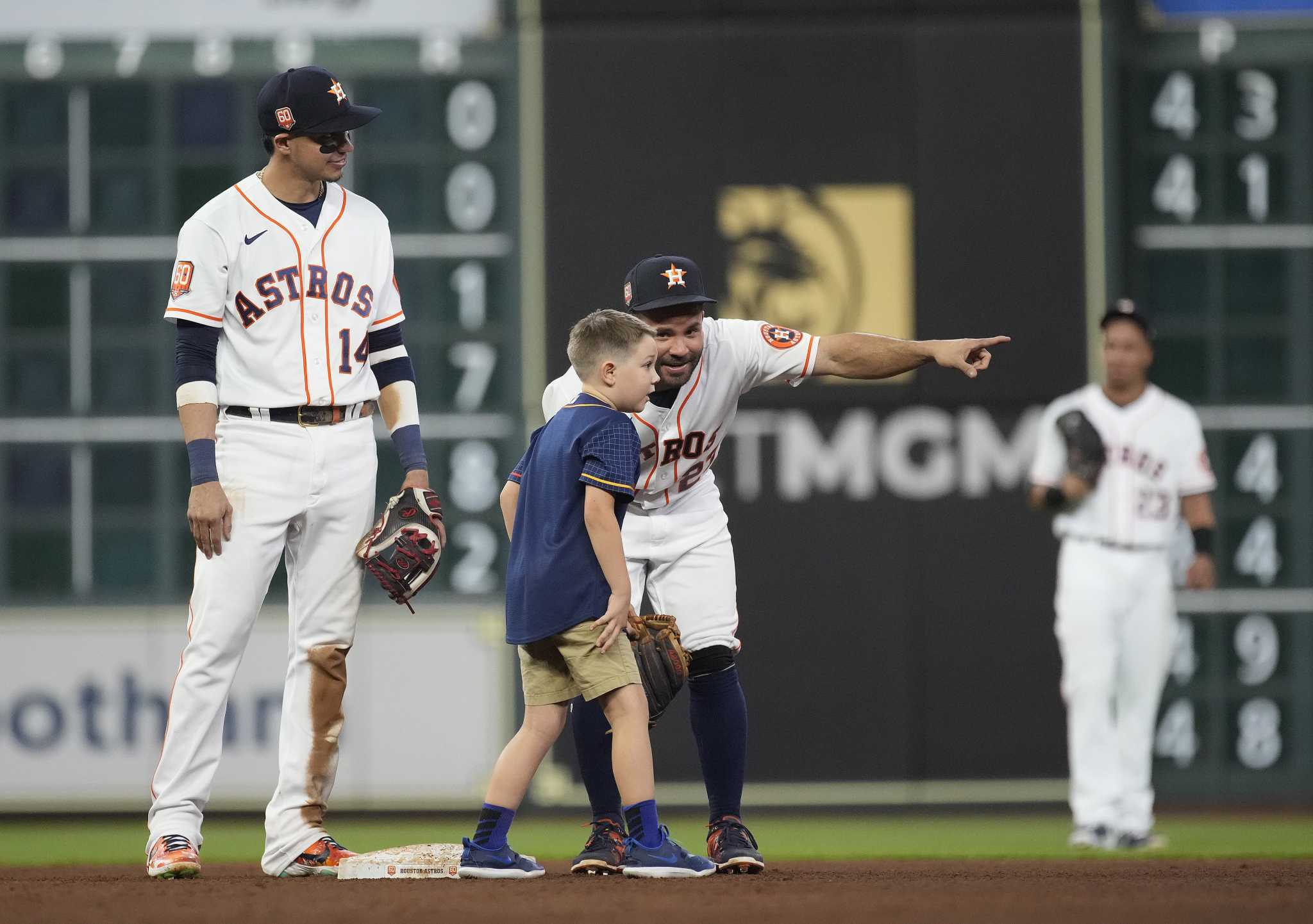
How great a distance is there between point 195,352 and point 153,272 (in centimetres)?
418

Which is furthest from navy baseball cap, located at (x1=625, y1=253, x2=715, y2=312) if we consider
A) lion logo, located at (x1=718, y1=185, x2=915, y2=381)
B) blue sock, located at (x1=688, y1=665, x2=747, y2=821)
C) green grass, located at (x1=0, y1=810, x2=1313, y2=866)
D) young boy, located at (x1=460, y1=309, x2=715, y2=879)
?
lion logo, located at (x1=718, y1=185, x2=915, y2=381)

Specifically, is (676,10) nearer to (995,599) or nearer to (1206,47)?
(1206,47)

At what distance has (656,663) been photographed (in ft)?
15.9

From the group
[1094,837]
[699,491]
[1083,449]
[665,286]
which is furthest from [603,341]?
[1094,837]

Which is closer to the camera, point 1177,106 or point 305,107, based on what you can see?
point 305,107

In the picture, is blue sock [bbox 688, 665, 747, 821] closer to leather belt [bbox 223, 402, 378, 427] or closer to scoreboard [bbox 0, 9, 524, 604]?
leather belt [bbox 223, 402, 378, 427]

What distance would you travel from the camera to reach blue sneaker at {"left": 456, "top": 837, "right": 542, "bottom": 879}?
466 cm

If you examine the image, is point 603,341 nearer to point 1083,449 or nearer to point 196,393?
point 196,393

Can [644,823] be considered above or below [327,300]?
below

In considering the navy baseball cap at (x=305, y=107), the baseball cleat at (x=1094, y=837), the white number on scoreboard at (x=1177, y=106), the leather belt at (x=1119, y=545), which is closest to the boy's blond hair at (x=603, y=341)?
the navy baseball cap at (x=305, y=107)

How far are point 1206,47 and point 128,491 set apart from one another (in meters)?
5.59

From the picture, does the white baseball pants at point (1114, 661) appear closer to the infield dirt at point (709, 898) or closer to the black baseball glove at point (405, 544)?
the infield dirt at point (709, 898)

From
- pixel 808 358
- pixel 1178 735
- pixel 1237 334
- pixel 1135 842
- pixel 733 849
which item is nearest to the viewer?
pixel 733 849

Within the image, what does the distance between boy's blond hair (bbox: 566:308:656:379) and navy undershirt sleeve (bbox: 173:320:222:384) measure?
965 millimetres
